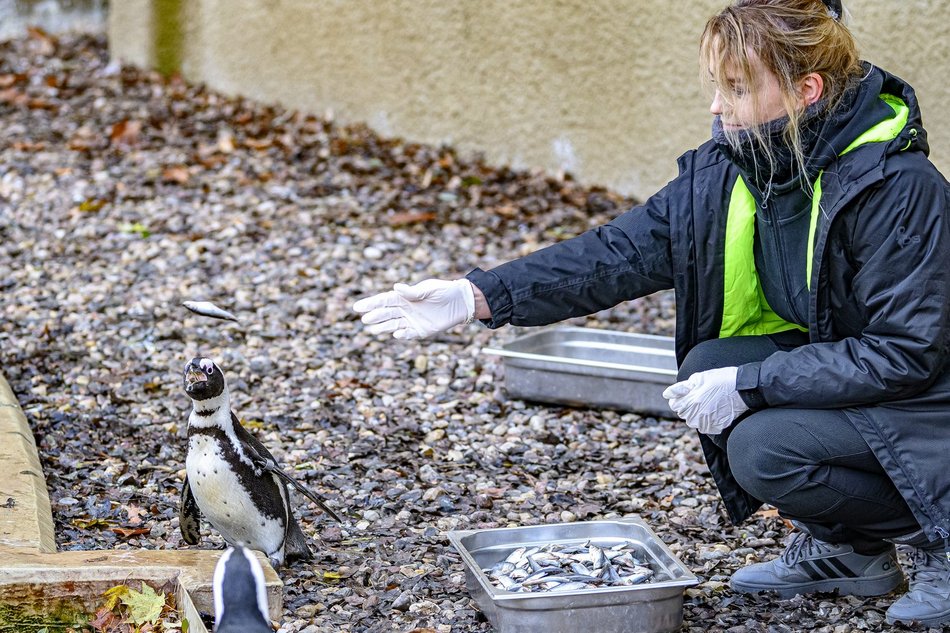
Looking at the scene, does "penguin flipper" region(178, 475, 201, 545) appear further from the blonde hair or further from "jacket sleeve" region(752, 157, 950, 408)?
the blonde hair

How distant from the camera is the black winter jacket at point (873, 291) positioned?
2299 mm

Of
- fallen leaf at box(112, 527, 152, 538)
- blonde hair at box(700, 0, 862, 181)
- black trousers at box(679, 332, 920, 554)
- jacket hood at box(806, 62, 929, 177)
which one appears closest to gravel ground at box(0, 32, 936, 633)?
fallen leaf at box(112, 527, 152, 538)

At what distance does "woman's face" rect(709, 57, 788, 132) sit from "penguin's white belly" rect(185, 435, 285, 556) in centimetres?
140

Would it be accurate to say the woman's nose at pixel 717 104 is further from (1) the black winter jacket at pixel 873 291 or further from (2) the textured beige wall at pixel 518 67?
(2) the textured beige wall at pixel 518 67

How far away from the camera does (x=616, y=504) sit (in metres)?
3.32

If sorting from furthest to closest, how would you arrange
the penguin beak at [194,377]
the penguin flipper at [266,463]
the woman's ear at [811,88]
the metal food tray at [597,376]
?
the metal food tray at [597,376]
the penguin flipper at [266,463]
the penguin beak at [194,377]
the woman's ear at [811,88]

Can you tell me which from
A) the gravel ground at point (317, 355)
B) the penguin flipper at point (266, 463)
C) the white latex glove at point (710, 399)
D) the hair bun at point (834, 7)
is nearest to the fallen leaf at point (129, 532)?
the gravel ground at point (317, 355)

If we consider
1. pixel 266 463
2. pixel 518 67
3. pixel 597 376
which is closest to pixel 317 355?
pixel 597 376

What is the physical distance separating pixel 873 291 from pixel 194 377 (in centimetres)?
151

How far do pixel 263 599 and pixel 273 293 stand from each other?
10.4 feet

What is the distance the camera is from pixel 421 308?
2.75 meters

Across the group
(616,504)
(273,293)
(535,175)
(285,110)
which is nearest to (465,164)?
(535,175)

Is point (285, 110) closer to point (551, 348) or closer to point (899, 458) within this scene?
point (551, 348)

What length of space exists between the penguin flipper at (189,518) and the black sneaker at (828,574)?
4.39ft
